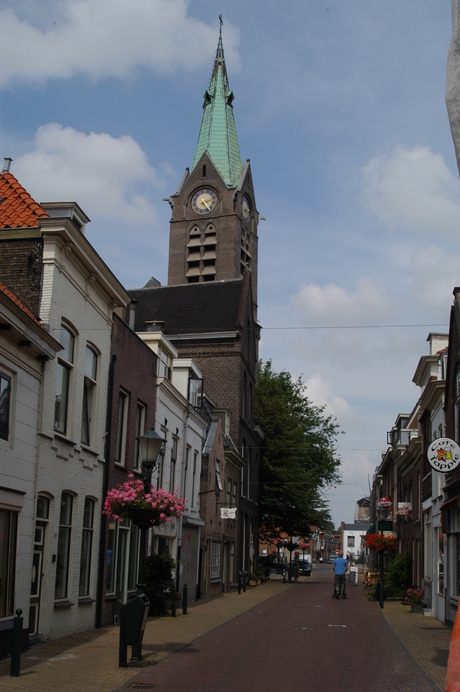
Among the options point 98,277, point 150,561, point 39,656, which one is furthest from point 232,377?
point 39,656

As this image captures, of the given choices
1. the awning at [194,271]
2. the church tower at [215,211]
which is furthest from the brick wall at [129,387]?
the awning at [194,271]

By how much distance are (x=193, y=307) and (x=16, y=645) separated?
3362 centimetres

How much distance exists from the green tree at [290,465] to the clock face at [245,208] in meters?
21.9

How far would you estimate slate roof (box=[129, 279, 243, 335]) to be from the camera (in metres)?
41.2

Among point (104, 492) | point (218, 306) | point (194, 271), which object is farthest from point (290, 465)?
point (104, 492)

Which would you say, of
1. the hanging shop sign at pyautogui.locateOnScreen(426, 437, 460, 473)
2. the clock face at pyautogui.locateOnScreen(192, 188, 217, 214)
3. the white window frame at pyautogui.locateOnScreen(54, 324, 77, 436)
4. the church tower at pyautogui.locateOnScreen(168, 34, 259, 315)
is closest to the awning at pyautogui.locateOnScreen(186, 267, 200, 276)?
the church tower at pyautogui.locateOnScreen(168, 34, 259, 315)

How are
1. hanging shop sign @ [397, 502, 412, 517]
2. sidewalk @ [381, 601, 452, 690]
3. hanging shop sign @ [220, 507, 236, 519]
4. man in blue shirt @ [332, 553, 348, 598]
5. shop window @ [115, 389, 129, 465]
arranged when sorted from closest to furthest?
sidewalk @ [381, 601, 452, 690] → shop window @ [115, 389, 129, 465] → man in blue shirt @ [332, 553, 348, 598] → hanging shop sign @ [397, 502, 412, 517] → hanging shop sign @ [220, 507, 236, 519]

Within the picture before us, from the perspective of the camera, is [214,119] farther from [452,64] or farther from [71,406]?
[452,64]

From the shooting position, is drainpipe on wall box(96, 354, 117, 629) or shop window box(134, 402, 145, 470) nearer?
drainpipe on wall box(96, 354, 117, 629)

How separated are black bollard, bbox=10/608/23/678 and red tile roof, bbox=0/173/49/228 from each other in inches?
290

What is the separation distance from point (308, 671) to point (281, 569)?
1723 inches

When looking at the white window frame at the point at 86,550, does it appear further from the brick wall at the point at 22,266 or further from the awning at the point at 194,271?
the awning at the point at 194,271

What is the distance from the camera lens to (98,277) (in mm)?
16141

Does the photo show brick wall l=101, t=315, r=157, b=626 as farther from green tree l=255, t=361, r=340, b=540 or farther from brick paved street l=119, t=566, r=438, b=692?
Answer: green tree l=255, t=361, r=340, b=540
